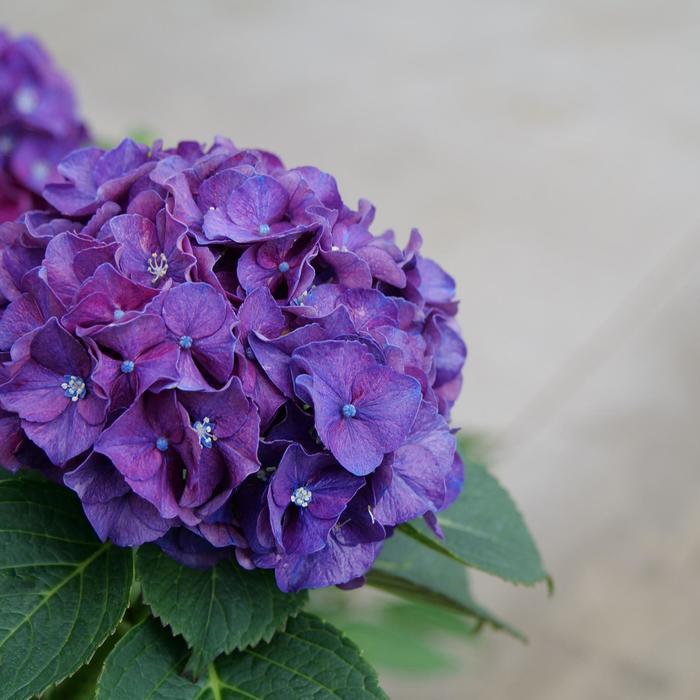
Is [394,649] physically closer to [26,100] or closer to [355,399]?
[26,100]

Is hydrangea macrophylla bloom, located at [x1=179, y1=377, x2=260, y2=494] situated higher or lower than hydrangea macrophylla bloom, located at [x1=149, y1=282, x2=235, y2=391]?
lower

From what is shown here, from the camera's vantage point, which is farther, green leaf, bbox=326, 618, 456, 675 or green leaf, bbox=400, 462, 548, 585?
green leaf, bbox=326, 618, 456, 675

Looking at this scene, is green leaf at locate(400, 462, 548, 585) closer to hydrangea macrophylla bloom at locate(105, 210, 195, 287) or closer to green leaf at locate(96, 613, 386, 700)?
green leaf at locate(96, 613, 386, 700)

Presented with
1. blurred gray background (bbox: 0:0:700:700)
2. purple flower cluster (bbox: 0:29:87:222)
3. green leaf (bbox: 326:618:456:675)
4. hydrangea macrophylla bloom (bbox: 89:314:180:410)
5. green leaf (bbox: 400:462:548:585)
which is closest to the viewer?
hydrangea macrophylla bloom (bbox: 89:314:180:410)

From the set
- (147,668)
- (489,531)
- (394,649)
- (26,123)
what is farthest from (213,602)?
(394,649)

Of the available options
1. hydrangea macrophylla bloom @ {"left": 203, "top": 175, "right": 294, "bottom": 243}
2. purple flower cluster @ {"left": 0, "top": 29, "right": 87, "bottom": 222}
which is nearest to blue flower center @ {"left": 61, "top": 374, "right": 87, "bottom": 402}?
hydrangea macrophylla bloom @ {"left": 203, "top": 175, "right": 294, "bottom": 243}

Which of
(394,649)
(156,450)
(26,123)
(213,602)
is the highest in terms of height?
(156,450)

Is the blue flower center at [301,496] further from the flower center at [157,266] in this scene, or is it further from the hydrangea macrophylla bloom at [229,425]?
the flower center at [157,266]

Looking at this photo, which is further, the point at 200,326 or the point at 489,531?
the point at 489,531
